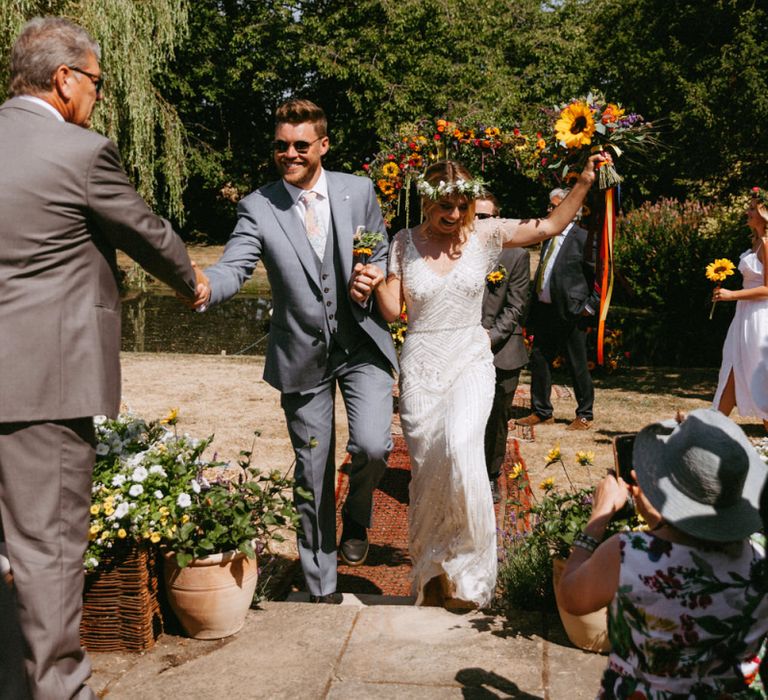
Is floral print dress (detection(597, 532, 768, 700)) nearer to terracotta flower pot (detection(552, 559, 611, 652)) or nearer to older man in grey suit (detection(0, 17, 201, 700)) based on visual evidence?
terracotta flower pot (detection(552, 559, 611, 652))

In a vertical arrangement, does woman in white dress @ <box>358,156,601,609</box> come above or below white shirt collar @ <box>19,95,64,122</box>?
below

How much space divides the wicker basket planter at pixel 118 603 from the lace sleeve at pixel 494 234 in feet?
7.89

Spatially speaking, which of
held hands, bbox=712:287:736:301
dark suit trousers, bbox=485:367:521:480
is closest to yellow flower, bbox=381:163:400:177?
dark suit trousers, bbox=485:367:521:480

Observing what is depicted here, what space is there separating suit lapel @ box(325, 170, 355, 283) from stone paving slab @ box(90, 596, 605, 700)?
1.72 metres

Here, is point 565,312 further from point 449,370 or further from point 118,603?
point 118,603

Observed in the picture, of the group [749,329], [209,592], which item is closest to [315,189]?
[209,592]

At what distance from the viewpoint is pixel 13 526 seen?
2971 millimetres

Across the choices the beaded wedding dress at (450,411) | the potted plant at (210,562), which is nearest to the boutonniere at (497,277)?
the beaded wedding dress at (450,411)

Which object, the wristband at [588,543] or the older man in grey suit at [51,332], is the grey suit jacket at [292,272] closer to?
the older man in grey suit at [51,332]

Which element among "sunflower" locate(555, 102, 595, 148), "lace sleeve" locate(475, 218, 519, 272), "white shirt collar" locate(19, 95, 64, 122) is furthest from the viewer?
"lace sleeve" locate(475, 218, 519, 272)

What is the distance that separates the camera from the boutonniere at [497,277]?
265 inches

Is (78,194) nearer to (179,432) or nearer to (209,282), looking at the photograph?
(209,282)

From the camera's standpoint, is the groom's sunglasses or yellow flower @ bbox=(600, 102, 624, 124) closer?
yellow flower @ bbox=(600, 102, 624, 124)

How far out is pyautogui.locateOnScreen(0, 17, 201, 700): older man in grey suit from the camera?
2936 mm
